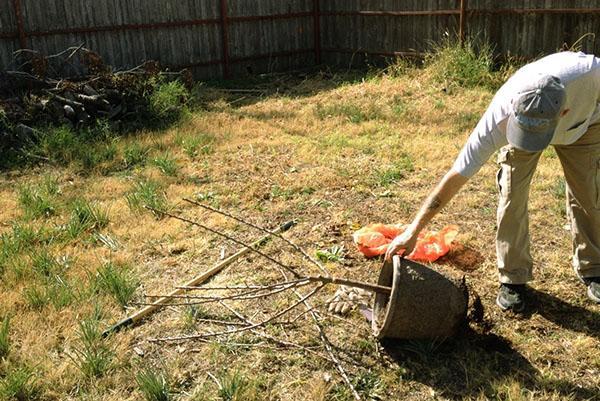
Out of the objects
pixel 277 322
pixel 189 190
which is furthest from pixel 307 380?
pixel 189 190

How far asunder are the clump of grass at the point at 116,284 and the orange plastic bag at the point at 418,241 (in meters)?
1.49

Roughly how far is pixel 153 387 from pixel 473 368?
146 cm

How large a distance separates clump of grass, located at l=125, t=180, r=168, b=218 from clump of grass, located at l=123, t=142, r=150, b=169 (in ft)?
3.48

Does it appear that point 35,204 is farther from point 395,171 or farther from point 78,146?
point 395,171

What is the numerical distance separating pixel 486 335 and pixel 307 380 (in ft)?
3.08

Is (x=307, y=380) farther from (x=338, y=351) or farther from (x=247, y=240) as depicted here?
(x=247, y=240)

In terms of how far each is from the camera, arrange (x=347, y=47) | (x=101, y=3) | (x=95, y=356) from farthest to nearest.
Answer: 1. (x=347, y=47)
2. (x=101, y=3)
3. (x=95, y=356)

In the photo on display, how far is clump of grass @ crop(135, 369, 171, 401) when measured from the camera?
263 cm

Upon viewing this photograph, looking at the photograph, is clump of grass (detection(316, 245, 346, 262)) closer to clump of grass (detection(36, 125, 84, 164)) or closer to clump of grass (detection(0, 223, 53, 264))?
clump of grass (detection(0, 223, 53, 264))

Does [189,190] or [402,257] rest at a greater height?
[402,257]

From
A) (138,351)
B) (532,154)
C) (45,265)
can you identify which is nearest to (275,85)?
(45,265)

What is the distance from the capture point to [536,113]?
2357mm

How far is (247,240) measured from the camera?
4.32 meters

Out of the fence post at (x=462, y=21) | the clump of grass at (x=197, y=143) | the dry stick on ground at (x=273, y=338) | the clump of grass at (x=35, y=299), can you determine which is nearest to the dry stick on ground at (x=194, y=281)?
the dry stick on ground at (x=273, y=338)
